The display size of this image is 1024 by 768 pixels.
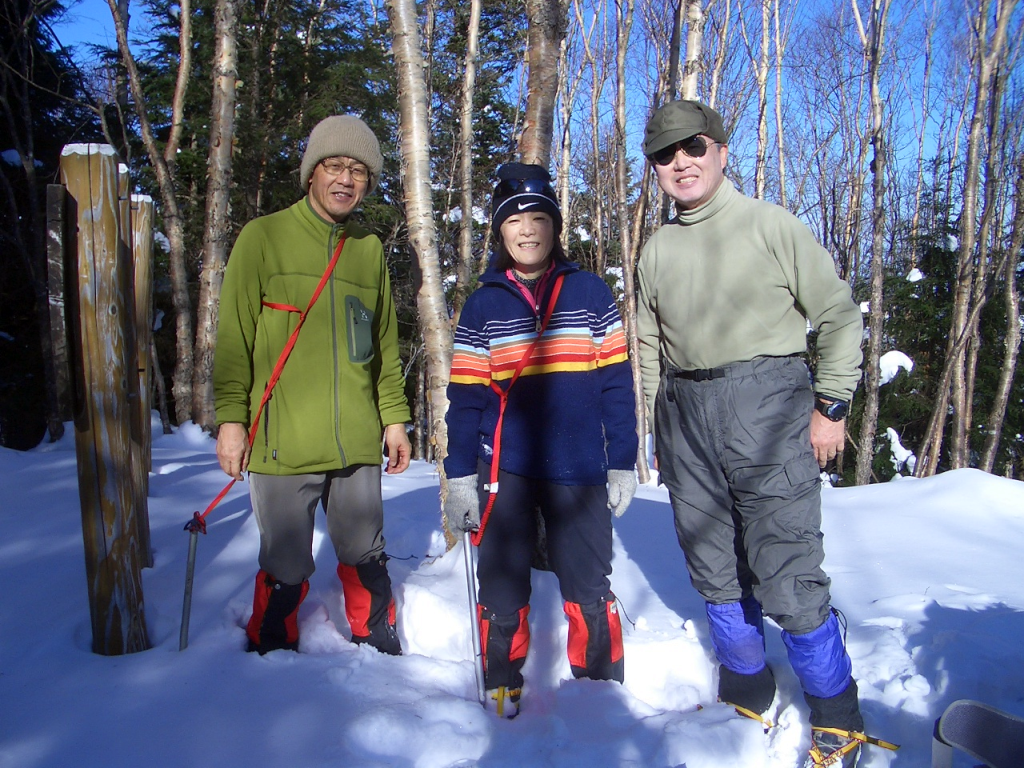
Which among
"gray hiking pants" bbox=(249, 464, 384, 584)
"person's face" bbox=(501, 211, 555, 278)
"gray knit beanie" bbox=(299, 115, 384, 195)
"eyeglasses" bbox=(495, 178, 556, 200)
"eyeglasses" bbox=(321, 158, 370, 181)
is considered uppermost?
"gray knit beanie" bbox=(299, 115, 384, 195)

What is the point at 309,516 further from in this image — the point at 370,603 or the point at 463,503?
the point at 463,503

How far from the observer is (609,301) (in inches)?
97.0

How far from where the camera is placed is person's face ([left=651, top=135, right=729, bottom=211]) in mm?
2250

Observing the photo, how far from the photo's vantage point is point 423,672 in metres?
2.48

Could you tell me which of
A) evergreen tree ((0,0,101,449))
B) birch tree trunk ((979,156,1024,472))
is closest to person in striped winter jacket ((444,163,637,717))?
evergreen tree ((0,0,101,449))

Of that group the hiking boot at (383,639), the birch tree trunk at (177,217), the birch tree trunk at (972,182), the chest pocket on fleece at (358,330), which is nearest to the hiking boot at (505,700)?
the hiking boot at (383,639)

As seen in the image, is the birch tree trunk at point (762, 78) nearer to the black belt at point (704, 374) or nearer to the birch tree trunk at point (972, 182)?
the birch tree trunk at point (972, 182)

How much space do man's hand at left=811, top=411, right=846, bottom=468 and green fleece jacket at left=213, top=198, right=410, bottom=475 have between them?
1.60 metres

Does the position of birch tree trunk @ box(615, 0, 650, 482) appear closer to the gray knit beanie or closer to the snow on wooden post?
the gray knit beanie

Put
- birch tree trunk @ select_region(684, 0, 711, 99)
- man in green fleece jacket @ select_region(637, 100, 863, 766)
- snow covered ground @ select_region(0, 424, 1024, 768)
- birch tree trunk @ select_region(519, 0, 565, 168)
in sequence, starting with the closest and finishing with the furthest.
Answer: snow covered ground @ select_region(0, 424, 1024, 768)
man in green fleece jacket @ select_region(637, 100, 863, 766)
birch tree trunk @ select_region(519, 0, 565, 168)
birch tree trunk @ select_region(684, 0, 711, 99)

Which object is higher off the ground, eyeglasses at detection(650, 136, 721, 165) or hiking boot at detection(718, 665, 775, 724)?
eyeglasses at detection(650, 136, 721, 165)

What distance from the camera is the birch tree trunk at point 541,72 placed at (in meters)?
3.71

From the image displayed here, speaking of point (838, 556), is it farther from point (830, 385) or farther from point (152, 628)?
point (152, 628)

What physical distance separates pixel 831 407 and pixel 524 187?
1.32 metres
